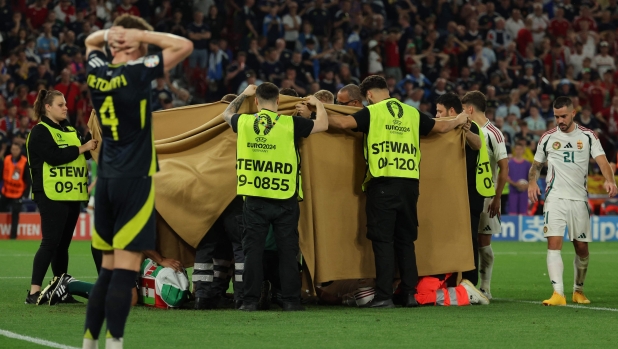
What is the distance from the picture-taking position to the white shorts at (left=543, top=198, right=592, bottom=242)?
10.1 metres

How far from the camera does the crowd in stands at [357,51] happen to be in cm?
2278

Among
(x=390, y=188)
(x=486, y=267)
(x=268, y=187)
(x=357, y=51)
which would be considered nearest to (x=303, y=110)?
(x=268, y=187)

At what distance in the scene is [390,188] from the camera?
9523 millimetres

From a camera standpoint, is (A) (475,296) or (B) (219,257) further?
(A) (475,296)

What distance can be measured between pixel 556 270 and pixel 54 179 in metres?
5.17

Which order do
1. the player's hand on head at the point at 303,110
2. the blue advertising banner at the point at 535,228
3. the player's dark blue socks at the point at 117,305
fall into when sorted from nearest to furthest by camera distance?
the player's dark blue socks at the point at 117,305 → the player's hand on head at the point at 303,110 → the blue advertising banner at the point at 535,228

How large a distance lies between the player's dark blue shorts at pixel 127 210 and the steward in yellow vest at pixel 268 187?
2.91 metres

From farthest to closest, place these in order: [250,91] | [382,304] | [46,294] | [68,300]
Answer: [68,300] → [46,294] → [382,304] → [250,91]

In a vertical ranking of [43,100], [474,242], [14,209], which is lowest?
[474,242]

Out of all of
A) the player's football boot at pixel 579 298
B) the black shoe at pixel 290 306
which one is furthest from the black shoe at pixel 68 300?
the player's football boot at pixel 579 298

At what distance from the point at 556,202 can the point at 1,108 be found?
15.1 m

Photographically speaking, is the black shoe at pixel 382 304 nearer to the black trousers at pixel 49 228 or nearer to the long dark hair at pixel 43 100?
the black trousers at pixel 49 228

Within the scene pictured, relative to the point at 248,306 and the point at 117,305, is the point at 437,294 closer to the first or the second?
the point at 248,306

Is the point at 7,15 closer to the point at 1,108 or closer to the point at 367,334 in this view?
the point at 1,108
